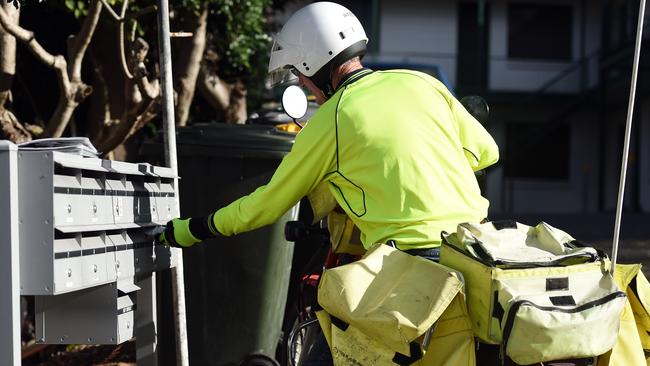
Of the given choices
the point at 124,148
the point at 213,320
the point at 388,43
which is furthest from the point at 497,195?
the point at 213,320

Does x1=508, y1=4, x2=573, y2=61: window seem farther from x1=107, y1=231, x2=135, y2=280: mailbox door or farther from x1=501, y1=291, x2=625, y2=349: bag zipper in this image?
x1=501, y1=291, x2=625, y2=349: bag zipper

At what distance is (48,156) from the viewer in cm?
319

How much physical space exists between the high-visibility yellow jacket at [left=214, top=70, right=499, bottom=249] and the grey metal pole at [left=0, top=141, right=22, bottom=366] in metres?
0.84

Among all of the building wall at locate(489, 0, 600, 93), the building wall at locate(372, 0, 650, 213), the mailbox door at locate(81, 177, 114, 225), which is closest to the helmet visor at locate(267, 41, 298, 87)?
the mailbox door at locate(81, 177, 114, 225)

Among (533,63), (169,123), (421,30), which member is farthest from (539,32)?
(169,123)

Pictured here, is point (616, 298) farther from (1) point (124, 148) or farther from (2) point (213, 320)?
(1) point (124, 148)

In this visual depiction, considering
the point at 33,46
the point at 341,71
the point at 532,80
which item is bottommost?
the point at 341,71

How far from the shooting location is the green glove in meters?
3.78

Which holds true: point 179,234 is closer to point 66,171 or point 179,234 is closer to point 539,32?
point 66,171

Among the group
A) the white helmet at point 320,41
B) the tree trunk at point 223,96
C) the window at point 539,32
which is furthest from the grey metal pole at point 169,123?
the window at point 539,32

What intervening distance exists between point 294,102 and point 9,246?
1582mm

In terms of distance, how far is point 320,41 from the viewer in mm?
3791

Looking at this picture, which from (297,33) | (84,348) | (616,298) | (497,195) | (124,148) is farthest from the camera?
(497,195)

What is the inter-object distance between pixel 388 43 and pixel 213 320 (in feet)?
68.3
